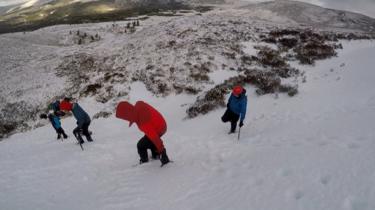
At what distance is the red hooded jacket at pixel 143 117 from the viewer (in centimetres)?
740

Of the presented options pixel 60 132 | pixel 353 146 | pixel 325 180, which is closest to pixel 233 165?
pixel 325 180

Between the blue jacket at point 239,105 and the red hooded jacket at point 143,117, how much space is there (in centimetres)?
347

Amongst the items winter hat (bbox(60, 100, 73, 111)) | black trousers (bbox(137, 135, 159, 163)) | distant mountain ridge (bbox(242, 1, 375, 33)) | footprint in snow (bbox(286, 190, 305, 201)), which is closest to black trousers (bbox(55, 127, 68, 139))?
winter hat (bbox(60, 100, 73, 111))

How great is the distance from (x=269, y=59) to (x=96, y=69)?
15125 millimetres

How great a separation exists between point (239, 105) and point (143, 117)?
13.6 ft

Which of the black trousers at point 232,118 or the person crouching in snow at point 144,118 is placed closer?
the person crouching in snow at point 144,118

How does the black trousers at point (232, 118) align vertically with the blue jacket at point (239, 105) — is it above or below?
below

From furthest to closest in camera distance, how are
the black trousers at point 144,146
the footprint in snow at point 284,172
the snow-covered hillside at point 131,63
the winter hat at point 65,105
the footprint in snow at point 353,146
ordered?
the snow-covered hillside at point 131,63
the winter hat at point 65,105
the black trousers at point 144,146
the footprint in snow at point 353,146
the footprint in snow at point 284,172

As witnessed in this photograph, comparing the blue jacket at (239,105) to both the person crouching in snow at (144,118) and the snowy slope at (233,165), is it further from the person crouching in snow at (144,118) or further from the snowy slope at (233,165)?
the person crouching in snow at (144,118)

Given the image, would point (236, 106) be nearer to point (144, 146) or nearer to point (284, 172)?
point (144, 146)

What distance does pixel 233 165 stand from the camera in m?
7.57

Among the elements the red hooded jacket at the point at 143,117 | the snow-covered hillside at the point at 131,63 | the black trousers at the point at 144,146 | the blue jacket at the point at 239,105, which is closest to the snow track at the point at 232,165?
the black trousers at the point at 144,146

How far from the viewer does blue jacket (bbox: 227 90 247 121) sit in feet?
32.8

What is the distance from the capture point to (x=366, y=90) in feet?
39.8
